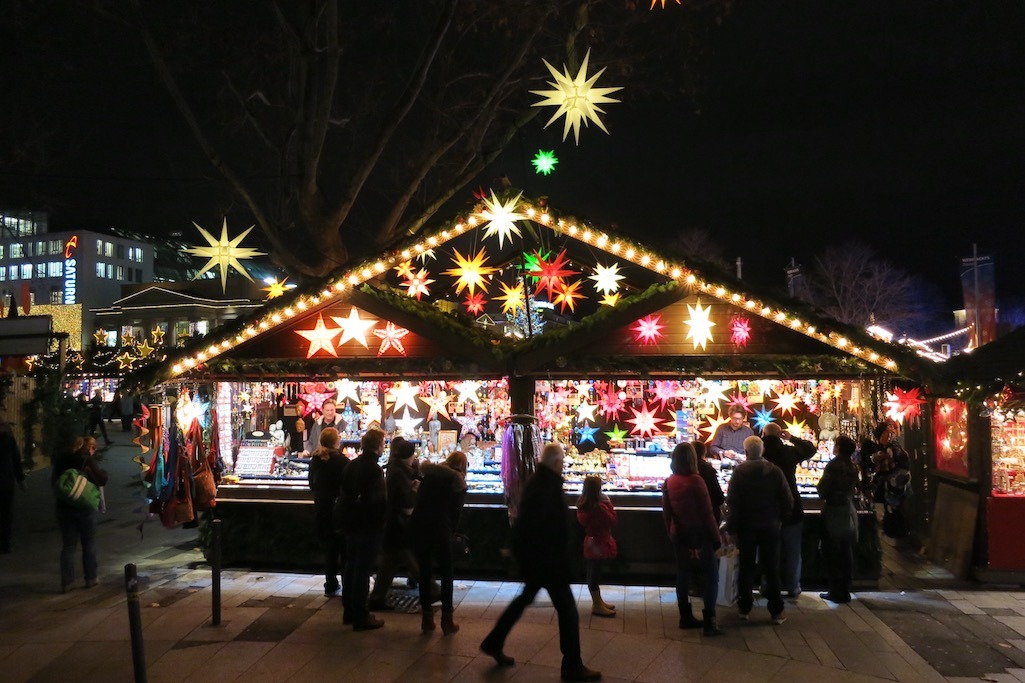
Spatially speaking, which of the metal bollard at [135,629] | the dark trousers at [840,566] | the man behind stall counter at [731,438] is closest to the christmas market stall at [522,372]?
the man behind stall counter at [731,438]

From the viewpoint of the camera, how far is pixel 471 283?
352 inches

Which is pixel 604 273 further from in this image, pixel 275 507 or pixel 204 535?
pixel 204 535

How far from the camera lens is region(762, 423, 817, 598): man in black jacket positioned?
7.50 m

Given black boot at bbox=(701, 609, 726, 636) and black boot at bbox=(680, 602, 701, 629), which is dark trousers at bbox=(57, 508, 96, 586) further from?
black boot at bbox=(701, 609, 726, 636)

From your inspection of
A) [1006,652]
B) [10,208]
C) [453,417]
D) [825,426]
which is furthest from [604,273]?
[10,208]

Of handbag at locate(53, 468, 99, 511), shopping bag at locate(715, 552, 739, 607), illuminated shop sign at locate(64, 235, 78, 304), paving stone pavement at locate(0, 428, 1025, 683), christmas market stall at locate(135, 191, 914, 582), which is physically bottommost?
paving stone pavement at locate(0, 428, 1025, 683)

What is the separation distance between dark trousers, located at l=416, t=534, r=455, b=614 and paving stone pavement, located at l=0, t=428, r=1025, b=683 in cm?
33

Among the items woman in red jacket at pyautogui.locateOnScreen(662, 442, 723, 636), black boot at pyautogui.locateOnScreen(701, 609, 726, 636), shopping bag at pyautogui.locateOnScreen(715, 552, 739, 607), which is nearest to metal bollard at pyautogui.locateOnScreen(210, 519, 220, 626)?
woman in red jacket at pyautogui.locateOnScreen(662, 442, 723, 636)

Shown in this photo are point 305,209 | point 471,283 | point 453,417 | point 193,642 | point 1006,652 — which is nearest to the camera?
point 1006,652

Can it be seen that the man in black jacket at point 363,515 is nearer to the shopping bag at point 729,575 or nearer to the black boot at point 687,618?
the black boot at point 687,618

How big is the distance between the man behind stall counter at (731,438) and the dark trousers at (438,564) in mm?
4552

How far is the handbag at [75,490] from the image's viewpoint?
8055 millimetres

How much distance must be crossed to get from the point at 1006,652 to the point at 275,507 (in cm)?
769

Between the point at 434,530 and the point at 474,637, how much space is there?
3.48 ft
